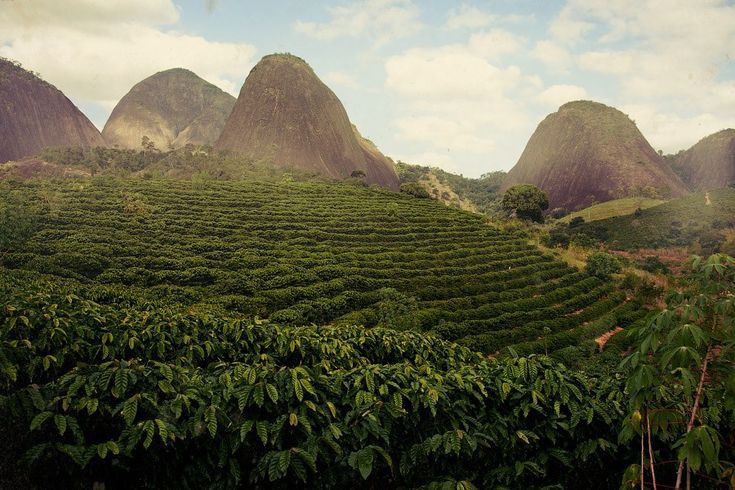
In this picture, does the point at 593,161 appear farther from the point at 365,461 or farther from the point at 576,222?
the point at 365,461

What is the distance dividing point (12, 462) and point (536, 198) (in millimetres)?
72517

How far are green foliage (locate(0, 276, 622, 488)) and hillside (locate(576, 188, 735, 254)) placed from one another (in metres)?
54.3

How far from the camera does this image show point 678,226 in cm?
5834

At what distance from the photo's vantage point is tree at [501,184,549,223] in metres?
68.9

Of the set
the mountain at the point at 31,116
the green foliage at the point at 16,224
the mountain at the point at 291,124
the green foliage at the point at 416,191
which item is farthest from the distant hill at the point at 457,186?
the green foliage at the point at 16,224

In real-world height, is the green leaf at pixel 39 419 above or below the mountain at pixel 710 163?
below

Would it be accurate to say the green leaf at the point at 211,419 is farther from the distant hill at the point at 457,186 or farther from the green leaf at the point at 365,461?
the distant hill at the point at 457,186

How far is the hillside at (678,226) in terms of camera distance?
174ft

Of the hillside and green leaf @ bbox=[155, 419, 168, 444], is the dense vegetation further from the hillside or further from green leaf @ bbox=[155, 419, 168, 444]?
the hillside

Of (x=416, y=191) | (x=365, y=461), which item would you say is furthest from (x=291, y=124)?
(x=365, y=461)

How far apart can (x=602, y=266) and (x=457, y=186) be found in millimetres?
98650

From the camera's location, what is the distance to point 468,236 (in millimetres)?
39938

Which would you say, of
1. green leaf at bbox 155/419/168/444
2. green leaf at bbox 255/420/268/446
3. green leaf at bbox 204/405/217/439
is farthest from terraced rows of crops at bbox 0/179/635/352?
green leaf at bbox 155/419/168/444

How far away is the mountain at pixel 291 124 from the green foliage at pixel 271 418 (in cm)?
7544
